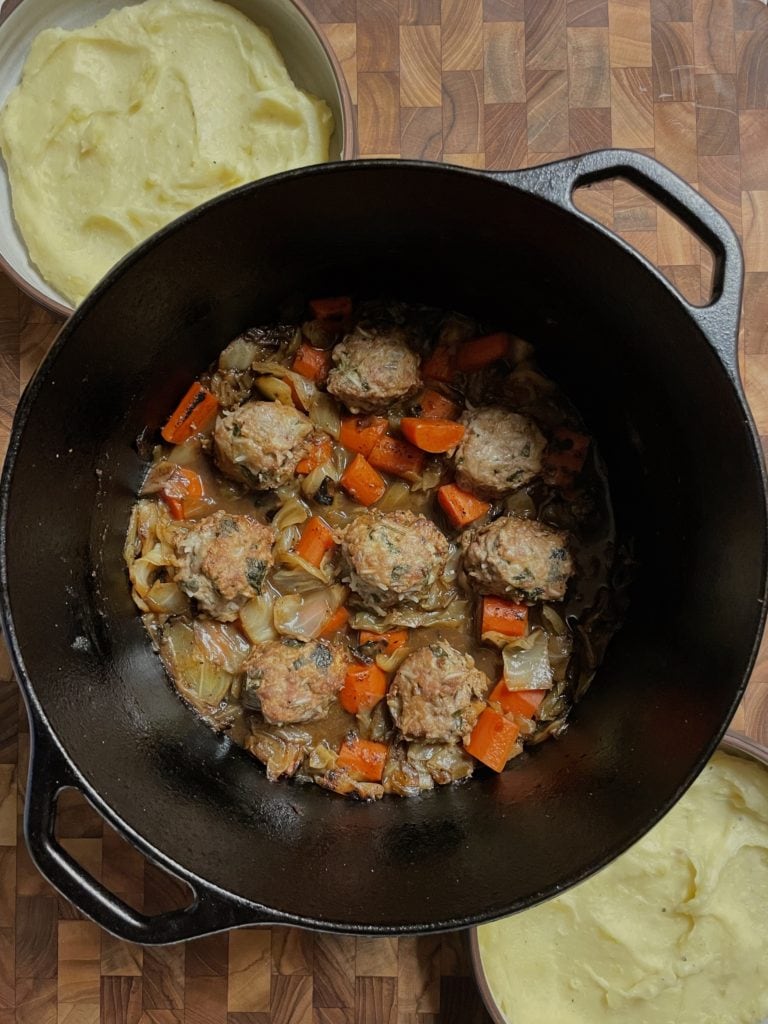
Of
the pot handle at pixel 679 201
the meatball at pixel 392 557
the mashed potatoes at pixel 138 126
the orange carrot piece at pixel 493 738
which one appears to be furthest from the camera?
the mashed potatoes at pixel 138 126

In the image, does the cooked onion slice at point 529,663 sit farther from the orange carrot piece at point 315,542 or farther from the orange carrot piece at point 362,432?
the orange carrot piece at point 362,432

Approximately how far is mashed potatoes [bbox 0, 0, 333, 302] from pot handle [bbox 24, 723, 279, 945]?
1367 millimetres

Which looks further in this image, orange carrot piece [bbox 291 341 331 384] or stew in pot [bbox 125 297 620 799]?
orange carrot piece [bbox 291 341 331 384]

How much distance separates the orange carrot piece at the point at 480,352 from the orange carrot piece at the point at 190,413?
705mm

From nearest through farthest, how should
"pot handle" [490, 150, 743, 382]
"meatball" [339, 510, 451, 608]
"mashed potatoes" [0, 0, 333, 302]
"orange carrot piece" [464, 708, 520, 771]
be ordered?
"pot handle" [490, 150, 743, 382] < "meatball" [339, 510, 451, 608] < "orange carrot piece" [464, 708, 520, 771] < "mashed potatoes" [0, 0, 333, 302]

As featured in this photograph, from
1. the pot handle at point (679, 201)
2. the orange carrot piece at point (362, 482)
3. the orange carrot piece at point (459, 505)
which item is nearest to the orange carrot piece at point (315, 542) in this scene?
the orange carrot piece at point (362, 482)

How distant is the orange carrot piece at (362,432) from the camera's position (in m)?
2.64

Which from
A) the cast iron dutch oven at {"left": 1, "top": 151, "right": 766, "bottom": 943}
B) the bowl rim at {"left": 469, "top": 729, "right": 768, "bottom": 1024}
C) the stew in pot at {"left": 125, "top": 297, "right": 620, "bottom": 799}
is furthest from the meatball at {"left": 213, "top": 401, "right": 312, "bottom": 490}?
the bowl rim at {"left": 469, "top": 729, "right": 768, "bottom": 1024}

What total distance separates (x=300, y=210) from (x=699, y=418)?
1.08 m

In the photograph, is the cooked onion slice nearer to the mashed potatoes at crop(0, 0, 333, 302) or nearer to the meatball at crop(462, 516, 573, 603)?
the meatball at crop(462, 516, 573, 603)

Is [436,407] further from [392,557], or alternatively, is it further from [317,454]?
[392,557]

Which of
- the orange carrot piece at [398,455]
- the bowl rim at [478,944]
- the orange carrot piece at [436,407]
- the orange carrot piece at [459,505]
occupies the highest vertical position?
the orange carrot piece at [436,407]

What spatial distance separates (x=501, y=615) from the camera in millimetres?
2611

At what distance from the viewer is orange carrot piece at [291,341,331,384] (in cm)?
268
